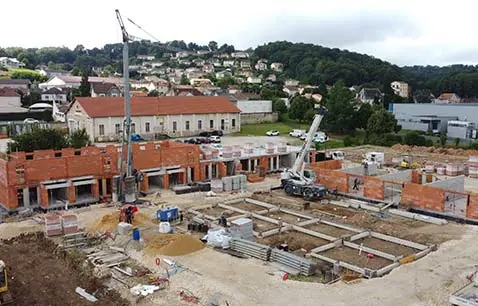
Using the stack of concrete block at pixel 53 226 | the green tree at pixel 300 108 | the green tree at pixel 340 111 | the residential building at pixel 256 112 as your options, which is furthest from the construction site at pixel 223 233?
the green tree at pixel 300 108

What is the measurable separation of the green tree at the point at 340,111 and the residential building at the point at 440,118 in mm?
12193

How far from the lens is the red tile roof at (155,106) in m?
46.8

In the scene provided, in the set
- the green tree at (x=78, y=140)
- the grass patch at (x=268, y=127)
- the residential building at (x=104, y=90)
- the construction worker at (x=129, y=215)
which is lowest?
the construction worker at (x=129, y=215)

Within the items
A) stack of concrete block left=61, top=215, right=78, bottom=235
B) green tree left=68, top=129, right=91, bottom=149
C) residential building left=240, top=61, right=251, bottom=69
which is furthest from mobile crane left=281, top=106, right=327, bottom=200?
residential building left=240, top=61, right=251, bottom=69

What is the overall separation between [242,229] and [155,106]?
1291 inches

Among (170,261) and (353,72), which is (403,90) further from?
(170,261)

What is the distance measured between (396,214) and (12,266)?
16536 millimetres

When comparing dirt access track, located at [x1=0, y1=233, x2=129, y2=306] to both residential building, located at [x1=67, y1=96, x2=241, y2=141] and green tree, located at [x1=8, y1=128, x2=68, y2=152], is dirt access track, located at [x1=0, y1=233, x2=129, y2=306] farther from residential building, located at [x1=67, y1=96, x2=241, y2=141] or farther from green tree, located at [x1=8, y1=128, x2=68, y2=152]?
residential building, located at [x1=67, y1=96, x2=241, y2=141]

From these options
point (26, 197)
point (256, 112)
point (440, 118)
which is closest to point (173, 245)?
point (26, 197)

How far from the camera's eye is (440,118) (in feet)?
201

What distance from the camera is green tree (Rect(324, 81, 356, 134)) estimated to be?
5428cm

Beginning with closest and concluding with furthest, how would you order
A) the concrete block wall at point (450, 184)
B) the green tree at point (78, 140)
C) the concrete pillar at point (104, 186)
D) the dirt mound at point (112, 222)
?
the dirt mound at point (112, 222), the concrete block wall at point (450, 184), the concrete pillar at point (104, 186), the green tree at point (78, 140)

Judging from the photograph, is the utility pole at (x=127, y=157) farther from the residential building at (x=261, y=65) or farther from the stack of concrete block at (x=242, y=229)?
the residential building at (x=261, y=65)

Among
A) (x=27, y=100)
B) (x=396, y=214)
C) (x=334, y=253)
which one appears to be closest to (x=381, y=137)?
(x=396, y=214)
